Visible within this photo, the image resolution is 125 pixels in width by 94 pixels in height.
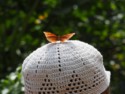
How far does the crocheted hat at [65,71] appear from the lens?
169 centimetres

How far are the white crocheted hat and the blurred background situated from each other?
6.36 ft

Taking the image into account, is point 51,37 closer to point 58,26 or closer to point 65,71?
point 65,71

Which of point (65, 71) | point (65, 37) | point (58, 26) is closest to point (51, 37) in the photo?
point (65, 37)

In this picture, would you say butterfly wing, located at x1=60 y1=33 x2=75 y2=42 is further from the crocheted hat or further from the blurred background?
the blurred background

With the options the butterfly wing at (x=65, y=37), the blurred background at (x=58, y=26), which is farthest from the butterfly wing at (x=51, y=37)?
the blurred background at (x=58, y=26)

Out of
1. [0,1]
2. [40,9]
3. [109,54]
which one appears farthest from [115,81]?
[0,1]

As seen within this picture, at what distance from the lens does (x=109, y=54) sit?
13.4 ft

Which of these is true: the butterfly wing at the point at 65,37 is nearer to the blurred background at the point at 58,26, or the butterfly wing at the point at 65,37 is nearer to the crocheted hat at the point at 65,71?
the crocheted hat at the point at 65,71


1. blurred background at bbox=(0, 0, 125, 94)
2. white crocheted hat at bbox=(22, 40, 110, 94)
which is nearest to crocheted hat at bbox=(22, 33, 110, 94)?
white crocheted hat at bbox=(22, 40, 110, 94)

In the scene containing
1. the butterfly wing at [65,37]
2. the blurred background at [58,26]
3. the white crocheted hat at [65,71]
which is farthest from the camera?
the blurred background at [58,26]

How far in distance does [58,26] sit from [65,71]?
2.20 metres

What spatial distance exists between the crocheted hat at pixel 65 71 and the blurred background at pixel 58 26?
1941 millimetres

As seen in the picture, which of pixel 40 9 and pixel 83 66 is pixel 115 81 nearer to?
pixel 40 9

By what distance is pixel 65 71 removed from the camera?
1.69m
